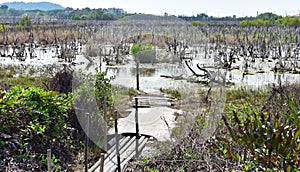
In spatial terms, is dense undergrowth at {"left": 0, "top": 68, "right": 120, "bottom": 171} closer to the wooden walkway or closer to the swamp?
the swamp

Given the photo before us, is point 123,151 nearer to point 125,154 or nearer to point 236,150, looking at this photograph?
point 125,154

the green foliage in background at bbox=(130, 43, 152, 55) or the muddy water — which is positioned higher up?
the green foliage in background at bbox=(130, 43, 152, 55)

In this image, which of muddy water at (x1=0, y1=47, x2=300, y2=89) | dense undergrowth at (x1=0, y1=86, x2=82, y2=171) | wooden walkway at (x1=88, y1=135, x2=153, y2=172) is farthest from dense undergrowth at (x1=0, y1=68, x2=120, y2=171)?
muddy water at (x1=0, y1=47, x2=300, y2=89)

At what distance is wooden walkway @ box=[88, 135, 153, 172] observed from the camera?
473 centimetres

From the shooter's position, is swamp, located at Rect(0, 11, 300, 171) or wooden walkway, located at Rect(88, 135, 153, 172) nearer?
swamp, located at Rect(0, 11, 300, 171)

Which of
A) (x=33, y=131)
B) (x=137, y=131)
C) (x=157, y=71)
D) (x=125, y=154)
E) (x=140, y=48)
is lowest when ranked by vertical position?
(x=125, y=154)

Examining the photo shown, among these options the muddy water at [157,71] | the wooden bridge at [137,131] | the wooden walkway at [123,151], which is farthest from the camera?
the muddy water at [157,71]

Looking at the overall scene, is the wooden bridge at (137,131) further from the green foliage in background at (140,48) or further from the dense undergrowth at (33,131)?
the green foliage in background at (140,48)

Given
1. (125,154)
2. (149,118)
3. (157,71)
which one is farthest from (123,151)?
(157,71)

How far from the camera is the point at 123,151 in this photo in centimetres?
522

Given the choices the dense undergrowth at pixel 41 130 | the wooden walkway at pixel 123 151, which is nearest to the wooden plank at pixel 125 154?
the wooden walkway at pixel 123 151

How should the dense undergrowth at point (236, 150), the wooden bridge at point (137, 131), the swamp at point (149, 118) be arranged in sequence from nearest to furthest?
the dense undergrowth at point (236, 150)
the swamp at point (149, 118)
the wooden bridge at point (137, 131)

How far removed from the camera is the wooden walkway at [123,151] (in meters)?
4.73

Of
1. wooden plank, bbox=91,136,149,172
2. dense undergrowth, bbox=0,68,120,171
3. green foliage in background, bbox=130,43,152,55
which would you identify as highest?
green foliage in background, bbox=130,43,152,55
